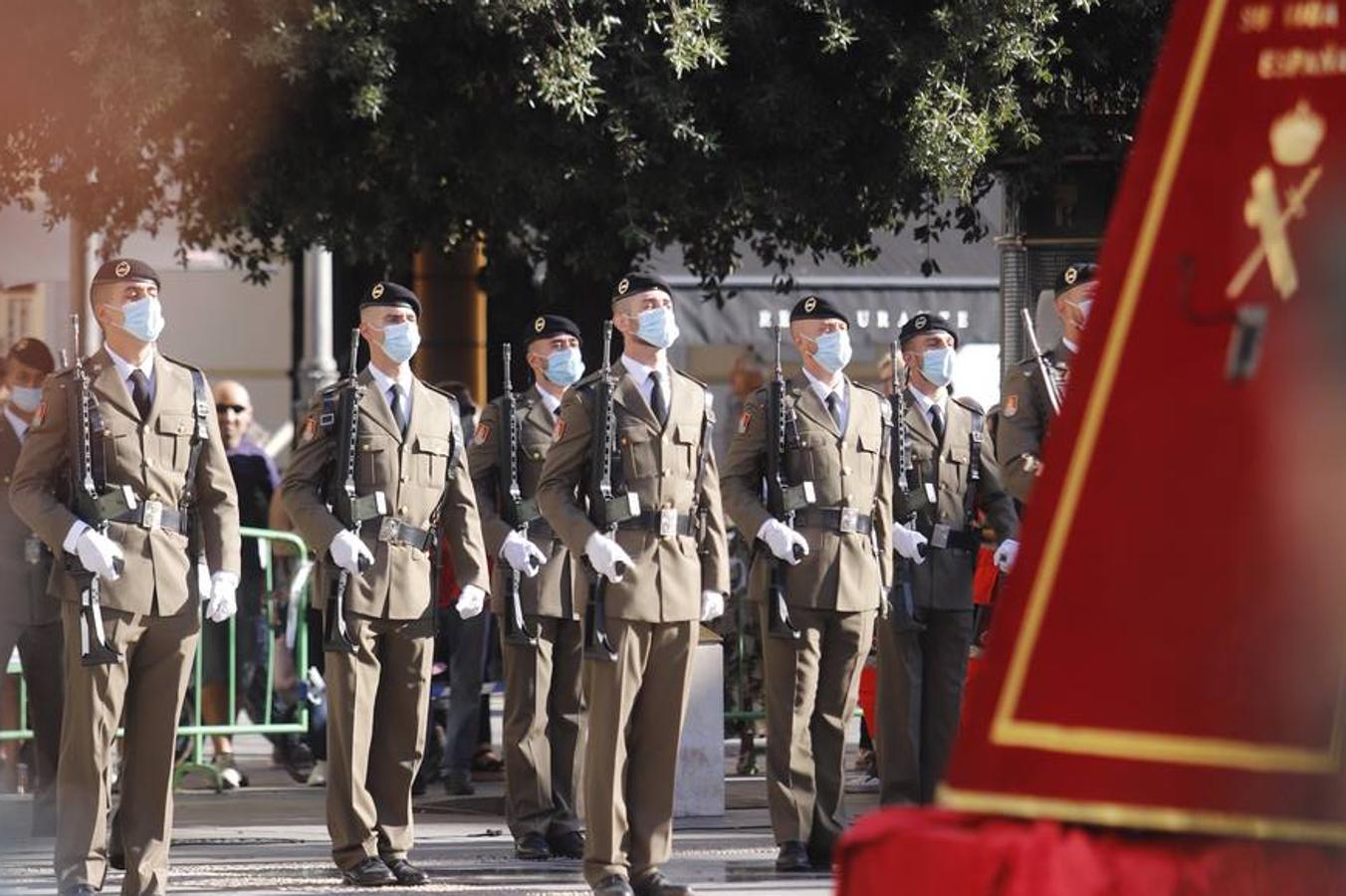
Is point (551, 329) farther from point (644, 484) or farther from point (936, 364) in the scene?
point (644, 484)

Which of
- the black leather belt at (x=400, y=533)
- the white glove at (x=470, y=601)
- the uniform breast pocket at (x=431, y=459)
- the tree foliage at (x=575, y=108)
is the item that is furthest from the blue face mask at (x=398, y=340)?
the tree foliage at (x=575, y=108)

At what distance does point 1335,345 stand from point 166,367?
5727 mm

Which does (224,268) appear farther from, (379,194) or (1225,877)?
(1225,877)

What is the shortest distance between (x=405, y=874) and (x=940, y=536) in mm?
2609

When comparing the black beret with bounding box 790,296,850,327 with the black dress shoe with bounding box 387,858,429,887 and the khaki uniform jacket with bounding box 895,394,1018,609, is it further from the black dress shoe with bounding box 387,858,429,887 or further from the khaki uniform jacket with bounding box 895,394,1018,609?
the black dress shoe with bounding box 387,858,429,887

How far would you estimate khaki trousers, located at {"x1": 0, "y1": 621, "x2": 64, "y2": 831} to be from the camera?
11.0 m

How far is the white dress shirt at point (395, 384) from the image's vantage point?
970 cm

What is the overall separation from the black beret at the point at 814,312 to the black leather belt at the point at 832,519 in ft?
2.42

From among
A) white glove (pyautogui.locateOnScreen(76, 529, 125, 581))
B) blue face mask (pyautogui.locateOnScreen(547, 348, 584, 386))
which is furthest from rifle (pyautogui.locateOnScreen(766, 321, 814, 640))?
white glove (pyautogui.locateOnScreen(76, 529, 125, 581))

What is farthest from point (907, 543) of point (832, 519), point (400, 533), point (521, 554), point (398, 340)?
point (398, 340)

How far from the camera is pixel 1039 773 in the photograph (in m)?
4.08

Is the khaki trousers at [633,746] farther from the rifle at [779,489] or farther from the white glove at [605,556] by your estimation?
the rifle at [779,489]

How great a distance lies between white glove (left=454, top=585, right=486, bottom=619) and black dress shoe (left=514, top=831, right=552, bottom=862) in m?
1.13

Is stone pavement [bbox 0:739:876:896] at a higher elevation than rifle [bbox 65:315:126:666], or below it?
below
